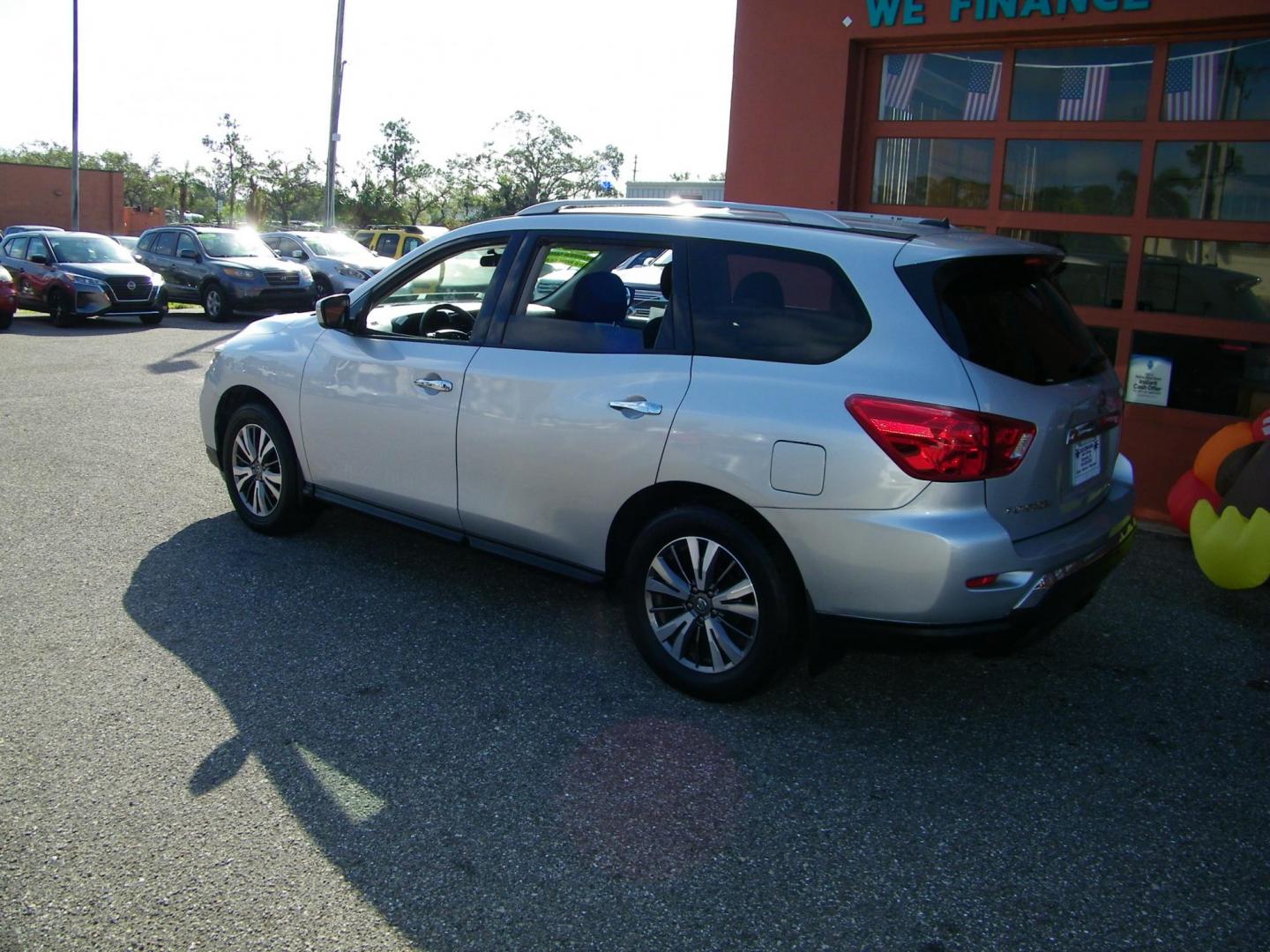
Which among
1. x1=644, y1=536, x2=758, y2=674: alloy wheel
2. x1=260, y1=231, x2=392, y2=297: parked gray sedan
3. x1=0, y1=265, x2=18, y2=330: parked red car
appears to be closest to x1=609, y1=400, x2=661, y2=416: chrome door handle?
x1=644, y1=536, x2=758, y2=674: alloy wheel

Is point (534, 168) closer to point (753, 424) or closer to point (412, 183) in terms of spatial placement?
point (412, 183)

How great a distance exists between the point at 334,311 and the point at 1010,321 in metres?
3.05

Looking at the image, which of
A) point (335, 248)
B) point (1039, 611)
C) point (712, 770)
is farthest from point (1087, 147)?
point (335, 248)

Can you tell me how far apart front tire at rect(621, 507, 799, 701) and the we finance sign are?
→ 5.12 meters

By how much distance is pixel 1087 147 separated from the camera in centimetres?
743

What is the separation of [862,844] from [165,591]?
3390 millimetres

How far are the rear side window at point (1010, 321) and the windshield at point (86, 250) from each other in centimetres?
1753

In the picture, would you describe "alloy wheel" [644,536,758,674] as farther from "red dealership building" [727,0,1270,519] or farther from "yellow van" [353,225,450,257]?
"yellow van" [353,225,450,257]

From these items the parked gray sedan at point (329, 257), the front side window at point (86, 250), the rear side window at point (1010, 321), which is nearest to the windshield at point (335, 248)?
the parked gray sedan at point (329, 257)

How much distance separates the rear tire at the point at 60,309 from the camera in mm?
17125

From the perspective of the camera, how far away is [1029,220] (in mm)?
7676

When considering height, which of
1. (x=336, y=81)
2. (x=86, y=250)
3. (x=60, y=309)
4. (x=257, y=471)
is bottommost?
(x=257, y=471)

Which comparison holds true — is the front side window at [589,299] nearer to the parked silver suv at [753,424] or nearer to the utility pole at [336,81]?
the parked silver suv at [753,424]

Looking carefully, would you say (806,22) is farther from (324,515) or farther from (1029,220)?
(324,515)
